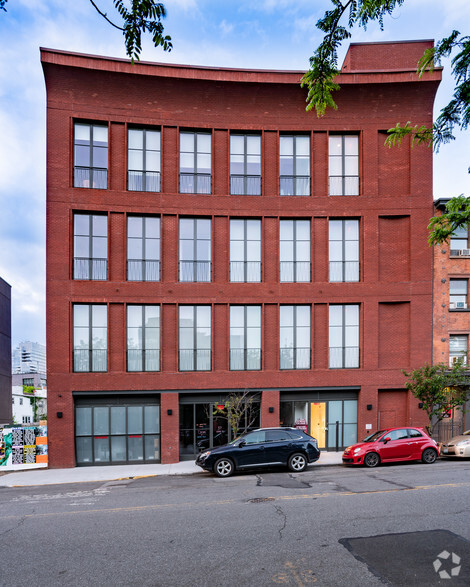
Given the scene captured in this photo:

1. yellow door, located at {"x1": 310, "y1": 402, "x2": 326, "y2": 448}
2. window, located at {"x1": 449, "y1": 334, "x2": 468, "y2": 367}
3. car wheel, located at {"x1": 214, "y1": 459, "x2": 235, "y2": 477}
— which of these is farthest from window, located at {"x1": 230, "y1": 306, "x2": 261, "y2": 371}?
window, located at {"x1": 449, "y1": 334, "x2": 468, "y2": 367}

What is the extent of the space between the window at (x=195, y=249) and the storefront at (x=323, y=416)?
703 centimetres

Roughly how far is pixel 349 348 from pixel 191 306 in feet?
25.7

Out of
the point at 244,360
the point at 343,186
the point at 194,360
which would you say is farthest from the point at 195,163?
the point at 244,360

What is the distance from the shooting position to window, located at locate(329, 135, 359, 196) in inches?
814

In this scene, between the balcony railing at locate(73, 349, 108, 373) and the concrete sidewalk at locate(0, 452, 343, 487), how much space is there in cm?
416

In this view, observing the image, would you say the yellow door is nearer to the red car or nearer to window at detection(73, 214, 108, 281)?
the red car

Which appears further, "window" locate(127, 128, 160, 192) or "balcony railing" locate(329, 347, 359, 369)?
"balcony railing" locate(329, 347, 359, 369)

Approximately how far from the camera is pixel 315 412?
20.0m

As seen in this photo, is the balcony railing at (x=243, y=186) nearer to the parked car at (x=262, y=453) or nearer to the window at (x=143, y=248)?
the window at (x=143, y=248)

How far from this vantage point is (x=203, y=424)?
63.6 ft

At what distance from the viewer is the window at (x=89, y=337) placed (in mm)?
18859

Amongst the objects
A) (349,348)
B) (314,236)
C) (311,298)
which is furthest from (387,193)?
(349,348)

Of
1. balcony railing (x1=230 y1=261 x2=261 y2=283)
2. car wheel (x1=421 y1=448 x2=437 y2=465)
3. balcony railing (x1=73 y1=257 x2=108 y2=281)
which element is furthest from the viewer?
balcony railing (x1=230 y1=261 x2=261 y2=283)

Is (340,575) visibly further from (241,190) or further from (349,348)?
(241,190)
